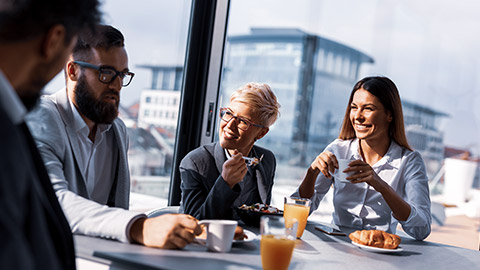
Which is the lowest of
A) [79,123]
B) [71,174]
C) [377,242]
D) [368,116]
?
[377,242]

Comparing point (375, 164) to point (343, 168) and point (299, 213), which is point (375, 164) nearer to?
point (343, 168)

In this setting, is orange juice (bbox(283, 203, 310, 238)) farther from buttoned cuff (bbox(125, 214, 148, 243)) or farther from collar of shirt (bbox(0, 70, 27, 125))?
collar of shirt (bbox(0, 70, 27, 125))

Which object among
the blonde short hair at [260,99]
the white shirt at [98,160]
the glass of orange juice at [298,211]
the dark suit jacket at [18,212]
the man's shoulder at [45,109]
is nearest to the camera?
the dark suit jacket at [18,212]

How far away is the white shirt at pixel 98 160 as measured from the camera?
162 centimetres

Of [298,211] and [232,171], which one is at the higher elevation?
[232,171]

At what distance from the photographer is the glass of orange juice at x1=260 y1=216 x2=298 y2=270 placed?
1089 millimetres

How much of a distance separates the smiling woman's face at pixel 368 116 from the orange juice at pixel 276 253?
3.94 feet

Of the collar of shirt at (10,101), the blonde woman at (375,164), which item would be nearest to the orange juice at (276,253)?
the collar of shirt at (10,101)

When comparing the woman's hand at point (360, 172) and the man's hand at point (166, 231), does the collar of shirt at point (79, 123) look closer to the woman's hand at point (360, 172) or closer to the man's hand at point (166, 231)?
the man's hand at point (166, 231)

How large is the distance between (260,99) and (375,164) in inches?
28.5

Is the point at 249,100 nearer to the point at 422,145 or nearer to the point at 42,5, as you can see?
the point at 42,5

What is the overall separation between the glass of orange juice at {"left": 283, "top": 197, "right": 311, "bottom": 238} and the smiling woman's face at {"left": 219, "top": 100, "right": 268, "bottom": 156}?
0.39 m

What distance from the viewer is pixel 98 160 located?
1.73 metres

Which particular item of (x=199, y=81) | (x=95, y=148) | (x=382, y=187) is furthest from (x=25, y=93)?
(x=199, y=81)
